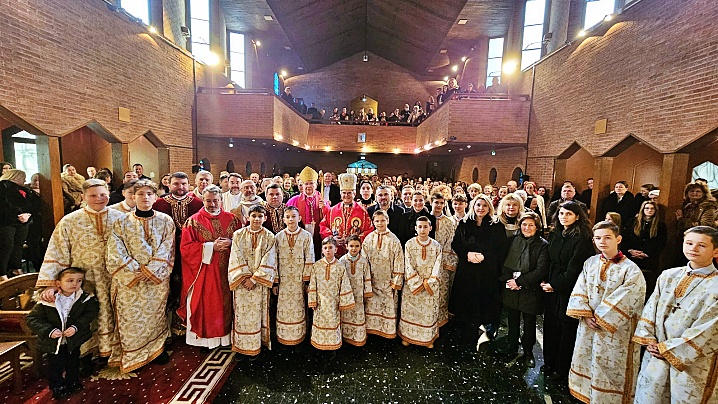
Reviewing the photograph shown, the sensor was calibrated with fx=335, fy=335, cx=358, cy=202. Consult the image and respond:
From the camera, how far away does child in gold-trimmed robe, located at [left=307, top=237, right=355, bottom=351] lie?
3547mm

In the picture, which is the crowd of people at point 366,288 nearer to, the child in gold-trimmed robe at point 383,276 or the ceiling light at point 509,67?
the child in gold-trimmed robe at point 383,276

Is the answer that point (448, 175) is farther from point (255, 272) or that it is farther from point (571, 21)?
point (255, 272)

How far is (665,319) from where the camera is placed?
234cm

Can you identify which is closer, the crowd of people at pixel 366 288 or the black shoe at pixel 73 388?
the crowd of people at pixel 366 288

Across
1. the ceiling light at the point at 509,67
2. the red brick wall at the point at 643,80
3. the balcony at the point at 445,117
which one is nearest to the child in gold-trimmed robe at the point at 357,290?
the red brick wall at the point at 643,80

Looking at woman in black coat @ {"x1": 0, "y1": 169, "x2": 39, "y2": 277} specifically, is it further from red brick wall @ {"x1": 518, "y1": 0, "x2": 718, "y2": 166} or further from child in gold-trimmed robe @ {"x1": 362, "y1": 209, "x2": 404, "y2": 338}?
red brick wall @ {"x1": 518, "y1": 0, "x2": 718, "y2": 166}

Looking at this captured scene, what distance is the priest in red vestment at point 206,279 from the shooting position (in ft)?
11.6

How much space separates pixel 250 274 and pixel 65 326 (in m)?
1.55

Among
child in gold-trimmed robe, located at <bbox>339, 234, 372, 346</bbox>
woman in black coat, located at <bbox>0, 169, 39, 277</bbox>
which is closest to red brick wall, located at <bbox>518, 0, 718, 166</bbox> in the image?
child in gold-trimmed robe, located at <bbox>339, 234, 372, 346</bbox>

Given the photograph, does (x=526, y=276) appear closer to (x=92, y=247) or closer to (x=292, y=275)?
(x=292, y=275)

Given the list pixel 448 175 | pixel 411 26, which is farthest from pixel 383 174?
pixel 411 26

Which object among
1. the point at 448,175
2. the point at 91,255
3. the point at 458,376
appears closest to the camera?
the point at 91,255

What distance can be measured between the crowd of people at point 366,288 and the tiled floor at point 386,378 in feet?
0.53

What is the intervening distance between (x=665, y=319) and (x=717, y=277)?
1.36 feet
